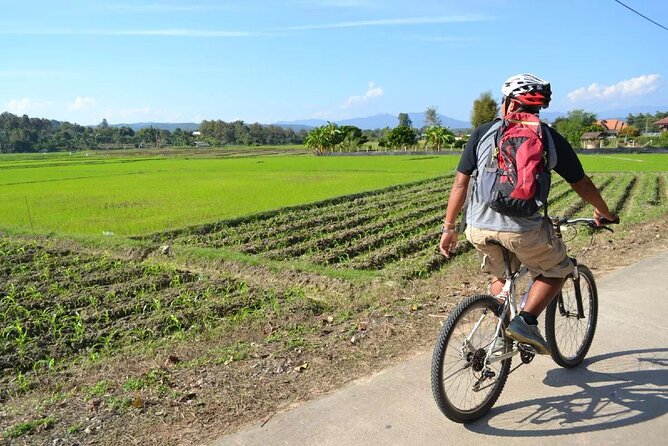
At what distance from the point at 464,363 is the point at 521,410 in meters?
0.42

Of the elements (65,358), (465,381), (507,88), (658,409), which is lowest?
(65,358)

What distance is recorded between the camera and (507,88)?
8.76 ft

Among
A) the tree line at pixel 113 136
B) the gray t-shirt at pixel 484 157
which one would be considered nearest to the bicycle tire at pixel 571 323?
the gray t-shirt at pixel 484 157

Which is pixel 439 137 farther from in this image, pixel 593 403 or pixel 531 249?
pixel 531 249

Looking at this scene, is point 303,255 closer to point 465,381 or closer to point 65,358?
point 65,358

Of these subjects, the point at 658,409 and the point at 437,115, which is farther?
the point at 437,115

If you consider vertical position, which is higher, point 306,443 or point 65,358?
point 306,443

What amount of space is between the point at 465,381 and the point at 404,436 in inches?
16.9

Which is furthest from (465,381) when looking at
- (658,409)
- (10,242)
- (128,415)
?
(10,242)

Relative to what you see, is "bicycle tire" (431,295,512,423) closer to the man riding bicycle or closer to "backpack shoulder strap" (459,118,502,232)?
the man riding bicycle

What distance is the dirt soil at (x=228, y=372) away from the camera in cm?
270

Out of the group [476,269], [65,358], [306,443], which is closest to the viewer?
[306,443]

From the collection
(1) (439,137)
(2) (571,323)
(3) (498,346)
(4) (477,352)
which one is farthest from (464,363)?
(1) (439,137)

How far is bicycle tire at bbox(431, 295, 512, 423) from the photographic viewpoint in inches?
100
